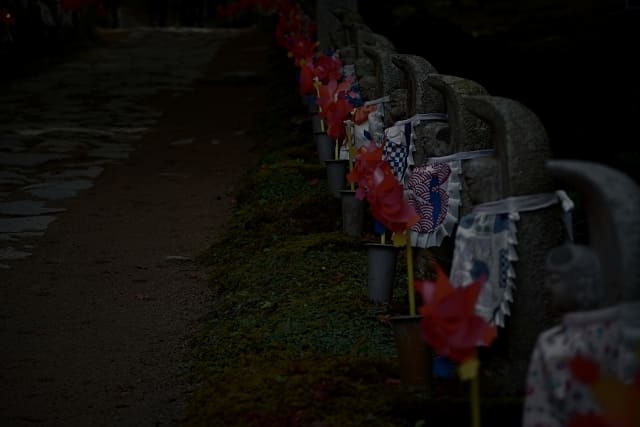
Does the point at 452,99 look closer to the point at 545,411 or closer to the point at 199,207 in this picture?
the point at 545,411

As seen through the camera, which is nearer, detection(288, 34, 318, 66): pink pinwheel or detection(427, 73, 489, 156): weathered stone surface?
detection(427, 73, 489, 156): weathered stone surface

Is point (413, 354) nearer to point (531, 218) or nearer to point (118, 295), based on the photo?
point (531, 218)

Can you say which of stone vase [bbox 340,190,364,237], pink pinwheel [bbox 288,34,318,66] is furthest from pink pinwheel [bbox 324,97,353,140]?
pink pinwheel [bbox 288,34,318,66]

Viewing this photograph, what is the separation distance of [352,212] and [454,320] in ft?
12.7

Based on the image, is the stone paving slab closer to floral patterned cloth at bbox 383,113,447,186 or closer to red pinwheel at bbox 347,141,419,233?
floral patterned cloth at bbox 383,113,447,186

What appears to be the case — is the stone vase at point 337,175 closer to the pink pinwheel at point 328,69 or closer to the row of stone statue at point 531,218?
the row of stone statue at point 531,218

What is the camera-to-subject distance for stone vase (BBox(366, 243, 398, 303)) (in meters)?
5.77

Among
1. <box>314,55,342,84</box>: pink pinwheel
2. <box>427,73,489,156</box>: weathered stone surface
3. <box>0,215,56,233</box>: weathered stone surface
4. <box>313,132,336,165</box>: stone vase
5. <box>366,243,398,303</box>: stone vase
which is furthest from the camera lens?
<box>313,132,336,165</box>: stone vase

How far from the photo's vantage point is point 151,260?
7812 millimetres

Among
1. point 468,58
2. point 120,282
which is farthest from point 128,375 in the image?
point 468,58

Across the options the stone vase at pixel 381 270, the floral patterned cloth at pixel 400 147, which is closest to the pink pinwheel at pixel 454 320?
the stone vase at pixel 381 270

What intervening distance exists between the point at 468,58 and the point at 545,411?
33.9 feet

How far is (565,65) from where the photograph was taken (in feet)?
45.0

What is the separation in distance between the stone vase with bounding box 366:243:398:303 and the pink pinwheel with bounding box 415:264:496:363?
2235 millimetres
